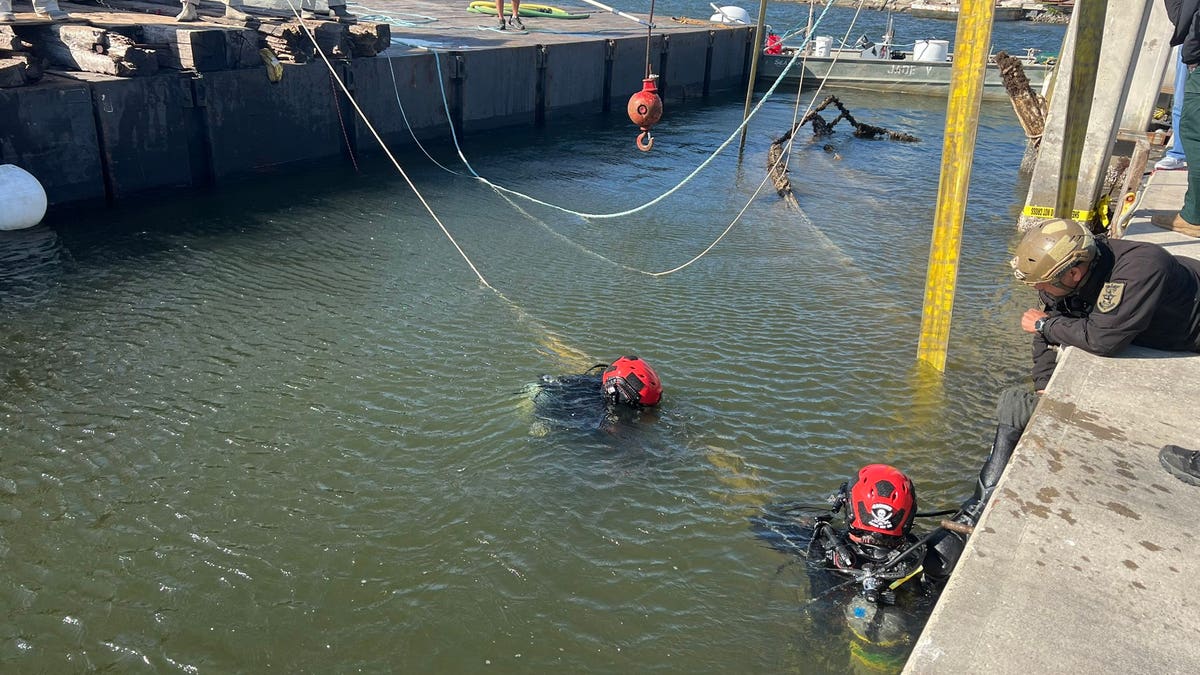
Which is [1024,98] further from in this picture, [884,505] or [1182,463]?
[884,505]

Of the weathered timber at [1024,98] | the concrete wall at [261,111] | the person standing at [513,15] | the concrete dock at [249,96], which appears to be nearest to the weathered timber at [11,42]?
the concrete dock at [249,96]

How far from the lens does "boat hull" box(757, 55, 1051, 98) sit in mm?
29109

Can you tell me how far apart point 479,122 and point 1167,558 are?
18025mm

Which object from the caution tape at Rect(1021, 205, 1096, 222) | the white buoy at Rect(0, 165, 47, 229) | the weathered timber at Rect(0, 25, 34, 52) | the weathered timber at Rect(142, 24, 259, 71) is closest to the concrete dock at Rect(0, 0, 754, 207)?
the weathered timber at Rect(142, 24, 259, 71)

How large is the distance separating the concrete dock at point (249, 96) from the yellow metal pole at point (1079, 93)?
603 centimetres

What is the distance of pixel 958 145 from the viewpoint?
825 centimetres

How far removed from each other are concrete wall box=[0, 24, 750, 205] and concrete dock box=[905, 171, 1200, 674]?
13.2 metres

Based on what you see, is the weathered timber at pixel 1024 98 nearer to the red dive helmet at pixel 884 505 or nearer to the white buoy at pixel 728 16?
the red dive helmet at pixel 884 505

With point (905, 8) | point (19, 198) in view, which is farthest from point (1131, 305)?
point (905, 8)

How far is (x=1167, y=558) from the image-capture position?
423 cm

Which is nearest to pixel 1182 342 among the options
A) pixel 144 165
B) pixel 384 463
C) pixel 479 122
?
Result: pixel 384 463

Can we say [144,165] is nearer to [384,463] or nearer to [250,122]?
[250,122]

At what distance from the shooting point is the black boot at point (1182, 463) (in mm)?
4828

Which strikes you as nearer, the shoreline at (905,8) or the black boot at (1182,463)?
the black boot at (1182,463)
